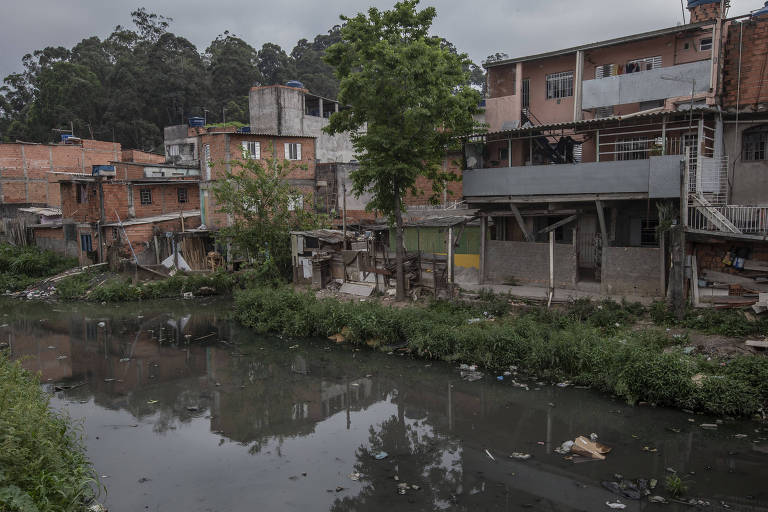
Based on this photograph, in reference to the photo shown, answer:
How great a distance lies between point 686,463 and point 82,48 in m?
65.6

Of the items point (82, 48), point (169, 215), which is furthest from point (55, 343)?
point (82, 48)

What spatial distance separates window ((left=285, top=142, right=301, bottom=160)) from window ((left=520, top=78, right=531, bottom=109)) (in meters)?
13.7

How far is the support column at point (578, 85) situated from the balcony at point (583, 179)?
12.1 ft

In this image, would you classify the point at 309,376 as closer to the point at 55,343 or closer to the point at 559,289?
the point at 559,289

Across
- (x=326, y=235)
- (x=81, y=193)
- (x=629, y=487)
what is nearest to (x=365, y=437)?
(x=629, y=487)

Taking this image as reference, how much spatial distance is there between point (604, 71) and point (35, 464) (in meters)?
18.1

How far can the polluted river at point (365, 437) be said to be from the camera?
7855 mm

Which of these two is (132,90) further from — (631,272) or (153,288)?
(631,272)

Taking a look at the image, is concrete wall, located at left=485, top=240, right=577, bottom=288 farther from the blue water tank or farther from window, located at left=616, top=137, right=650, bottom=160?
the blue water tank

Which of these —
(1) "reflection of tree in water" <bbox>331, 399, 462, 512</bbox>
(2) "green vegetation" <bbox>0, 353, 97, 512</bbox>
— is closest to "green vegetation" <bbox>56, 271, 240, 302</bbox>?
(1) "reflection of tree in water" <bbox>331, 399, 462, 512</bbox>

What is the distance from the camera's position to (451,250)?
16.6m

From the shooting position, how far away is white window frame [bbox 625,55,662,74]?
16.7 meters

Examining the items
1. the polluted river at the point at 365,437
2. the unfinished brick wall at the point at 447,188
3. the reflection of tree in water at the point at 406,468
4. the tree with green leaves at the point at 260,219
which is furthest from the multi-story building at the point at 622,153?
the tree with green leaves at the point at 260,219

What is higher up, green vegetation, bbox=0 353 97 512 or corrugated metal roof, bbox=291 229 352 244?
corrugated metal roof, bbox=291 229 352 244
